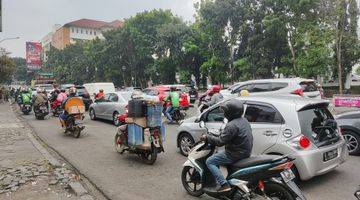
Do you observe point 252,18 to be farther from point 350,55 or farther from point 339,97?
point 339,97

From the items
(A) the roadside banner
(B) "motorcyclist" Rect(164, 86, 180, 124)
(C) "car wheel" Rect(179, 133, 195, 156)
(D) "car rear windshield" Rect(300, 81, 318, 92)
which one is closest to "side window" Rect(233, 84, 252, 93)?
(D) "car rear windshield" Rect(300, 81, 318, 92)

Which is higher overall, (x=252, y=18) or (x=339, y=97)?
(x=252, y=18)

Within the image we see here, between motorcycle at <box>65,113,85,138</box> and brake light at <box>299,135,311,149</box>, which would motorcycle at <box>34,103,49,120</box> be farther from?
brake light at <box>299,135,311,149</box>

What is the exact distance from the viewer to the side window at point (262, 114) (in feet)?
23.5

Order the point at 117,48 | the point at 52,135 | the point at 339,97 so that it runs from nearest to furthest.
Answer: the point at 52,135, the point at 339,97, the point at 117,48

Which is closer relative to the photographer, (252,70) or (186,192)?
(186,192)

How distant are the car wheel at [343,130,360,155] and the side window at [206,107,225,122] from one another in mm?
3098

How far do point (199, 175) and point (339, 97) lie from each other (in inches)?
628

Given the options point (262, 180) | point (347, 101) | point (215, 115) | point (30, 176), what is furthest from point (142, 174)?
point (347, 101)

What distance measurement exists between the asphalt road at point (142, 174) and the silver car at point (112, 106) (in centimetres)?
407

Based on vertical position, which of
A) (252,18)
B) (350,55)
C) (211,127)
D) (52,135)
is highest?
(252,18)

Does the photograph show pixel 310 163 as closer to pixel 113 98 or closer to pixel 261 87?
pixel 261 87

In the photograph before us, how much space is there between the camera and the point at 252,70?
120 ft

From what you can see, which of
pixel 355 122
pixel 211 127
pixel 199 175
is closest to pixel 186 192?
pixel 199 175
